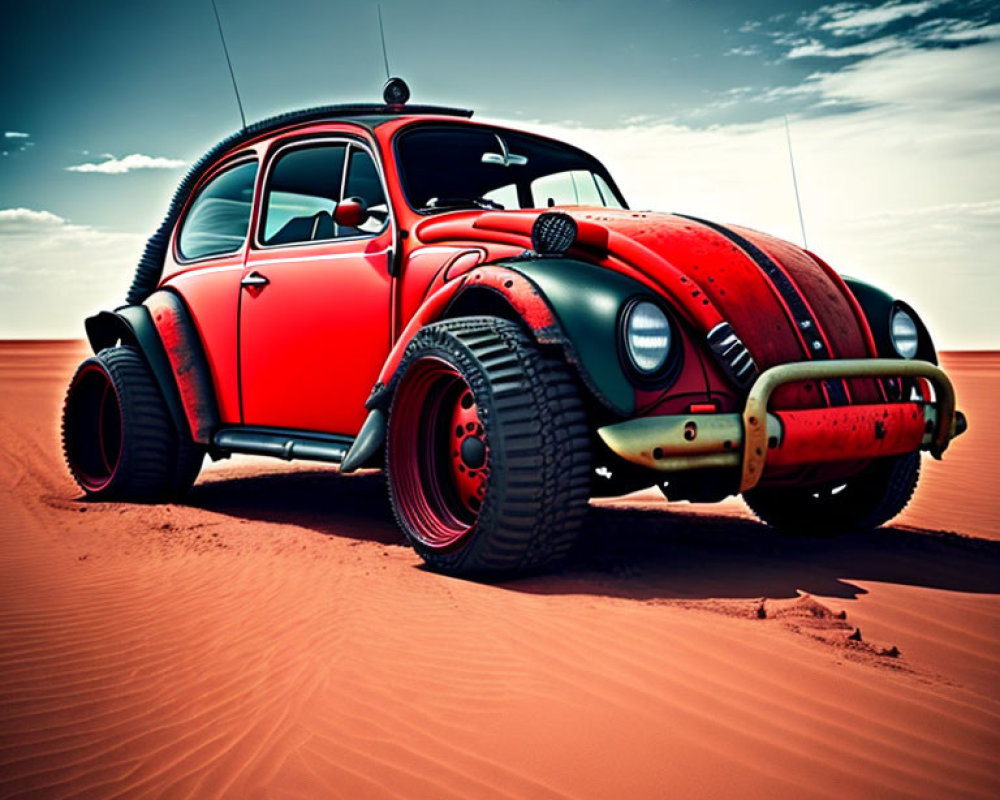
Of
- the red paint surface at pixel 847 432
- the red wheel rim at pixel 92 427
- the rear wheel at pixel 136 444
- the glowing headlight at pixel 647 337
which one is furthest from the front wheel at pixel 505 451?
the red wheel rim at pixel 92 427

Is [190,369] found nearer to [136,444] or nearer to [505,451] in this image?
[136,444]

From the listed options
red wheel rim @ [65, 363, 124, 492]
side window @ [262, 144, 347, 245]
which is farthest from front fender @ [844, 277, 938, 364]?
red wheel rim @ [65, 363, 124, 492]

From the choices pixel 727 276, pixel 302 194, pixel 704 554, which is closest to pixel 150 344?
pixel 302 194

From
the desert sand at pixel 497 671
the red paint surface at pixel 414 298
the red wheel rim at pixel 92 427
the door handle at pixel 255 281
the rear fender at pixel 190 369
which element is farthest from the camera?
the red wheel rim at pixel 92 427

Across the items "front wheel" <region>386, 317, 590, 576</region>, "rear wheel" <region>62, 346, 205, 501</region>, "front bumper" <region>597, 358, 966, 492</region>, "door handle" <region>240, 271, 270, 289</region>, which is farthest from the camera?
"rear wheel" <region>62, 346, 205, 501</region>

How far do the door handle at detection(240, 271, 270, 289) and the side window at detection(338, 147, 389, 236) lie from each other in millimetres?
535

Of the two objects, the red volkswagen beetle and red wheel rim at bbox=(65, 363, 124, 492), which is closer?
the red volkswagen beetle

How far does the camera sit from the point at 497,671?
2.71 m

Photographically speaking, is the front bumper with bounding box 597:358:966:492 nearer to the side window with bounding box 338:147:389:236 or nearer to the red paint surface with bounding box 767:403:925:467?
the red paint surface with bounding box 767:403:925:467

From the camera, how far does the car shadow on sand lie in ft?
12.1

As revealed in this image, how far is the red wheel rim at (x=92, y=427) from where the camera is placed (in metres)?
6.40

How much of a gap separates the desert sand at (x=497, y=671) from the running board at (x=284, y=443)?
0.42 metres

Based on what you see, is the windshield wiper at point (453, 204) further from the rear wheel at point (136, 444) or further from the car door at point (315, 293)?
the rear wheel at point (136, 444)

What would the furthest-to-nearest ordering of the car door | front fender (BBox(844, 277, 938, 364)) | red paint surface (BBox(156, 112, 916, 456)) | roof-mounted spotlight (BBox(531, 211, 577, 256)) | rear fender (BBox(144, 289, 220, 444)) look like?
rear fender (BBox(144, 289, 220, 444)) < the car door < front fender (BBox(844, 277, 938, 364)) < roof-mounted spotlight (BBox(531, 211, 577, 256)) < red paint surface (BBox(156, 112, 916, 456))
